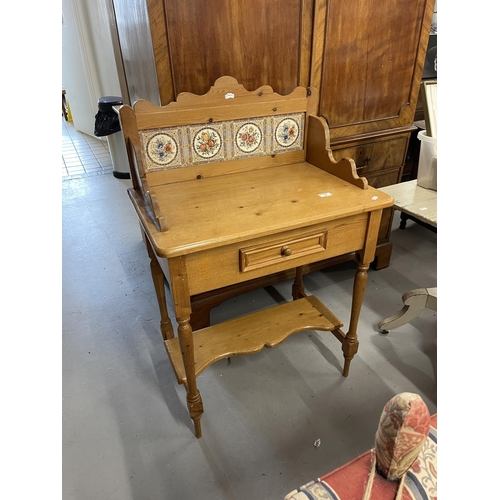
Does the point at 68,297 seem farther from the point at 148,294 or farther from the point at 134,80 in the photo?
the point at 134,80

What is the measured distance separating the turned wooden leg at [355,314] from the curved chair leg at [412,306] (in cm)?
32

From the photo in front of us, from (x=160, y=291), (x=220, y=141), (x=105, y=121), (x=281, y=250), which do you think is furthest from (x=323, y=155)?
(x=105, y=121)

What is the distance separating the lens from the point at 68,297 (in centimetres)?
205

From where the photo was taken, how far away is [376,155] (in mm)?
1985

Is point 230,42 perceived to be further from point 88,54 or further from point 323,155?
point 88,54

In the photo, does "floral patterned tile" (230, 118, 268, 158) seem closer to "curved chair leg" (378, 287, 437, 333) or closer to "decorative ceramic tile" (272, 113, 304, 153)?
"decorative ceramic tile" (272, 113, 304, 153)

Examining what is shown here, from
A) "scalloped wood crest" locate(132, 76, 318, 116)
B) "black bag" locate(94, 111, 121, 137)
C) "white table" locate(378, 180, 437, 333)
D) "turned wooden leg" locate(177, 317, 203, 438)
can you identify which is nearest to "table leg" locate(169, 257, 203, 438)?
"turned wooden leg" locate(177, 317, 203, 438)

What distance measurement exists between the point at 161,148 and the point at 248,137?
0.33 m

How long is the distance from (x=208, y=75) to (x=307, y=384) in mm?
1274

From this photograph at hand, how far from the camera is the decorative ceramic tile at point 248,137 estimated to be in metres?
1.36

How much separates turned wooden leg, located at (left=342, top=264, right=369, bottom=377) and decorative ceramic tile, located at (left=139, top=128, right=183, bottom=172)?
76 centimetres

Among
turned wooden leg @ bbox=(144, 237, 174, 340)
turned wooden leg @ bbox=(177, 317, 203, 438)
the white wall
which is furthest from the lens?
the white wall

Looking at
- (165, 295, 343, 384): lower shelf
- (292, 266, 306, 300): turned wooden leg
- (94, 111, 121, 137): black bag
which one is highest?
(94, 111, 121, 137): black bag

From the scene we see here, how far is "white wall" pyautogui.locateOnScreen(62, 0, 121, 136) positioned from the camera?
12.2ft
